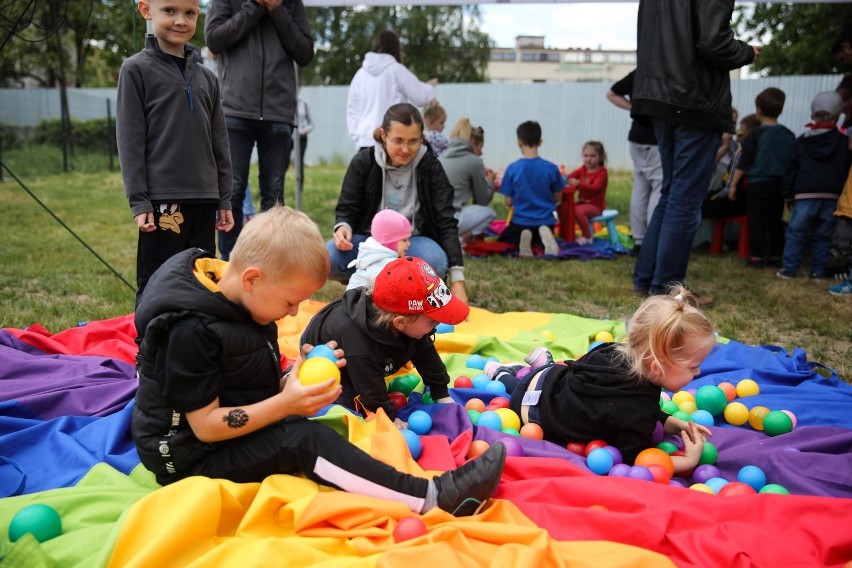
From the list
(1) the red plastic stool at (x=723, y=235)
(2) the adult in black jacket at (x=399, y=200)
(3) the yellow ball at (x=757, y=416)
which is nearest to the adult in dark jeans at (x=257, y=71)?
(2) the adult in black jacket at (x=399, y=200)

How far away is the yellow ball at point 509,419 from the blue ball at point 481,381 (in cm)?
49

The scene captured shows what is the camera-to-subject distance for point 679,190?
17.8 feet

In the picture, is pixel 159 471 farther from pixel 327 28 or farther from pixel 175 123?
pixel 327 28

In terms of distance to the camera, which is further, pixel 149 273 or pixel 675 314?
pixel 149 273

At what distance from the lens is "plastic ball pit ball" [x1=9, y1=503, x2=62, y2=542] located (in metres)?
2.23

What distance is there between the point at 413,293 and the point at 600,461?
996 mm

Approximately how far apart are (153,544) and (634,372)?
1843 mm

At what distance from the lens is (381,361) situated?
3.22 metres

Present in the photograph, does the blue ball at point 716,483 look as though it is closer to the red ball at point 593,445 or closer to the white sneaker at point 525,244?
the red ball at point 593,445

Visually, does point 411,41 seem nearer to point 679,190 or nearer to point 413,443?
point 679,190

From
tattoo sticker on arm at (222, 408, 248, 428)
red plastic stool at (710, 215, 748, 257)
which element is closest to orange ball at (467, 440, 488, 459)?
tattoo sticker on arm at (222, 408, 248, 428)

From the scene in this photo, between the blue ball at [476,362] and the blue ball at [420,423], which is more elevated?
the blue ball at [420,423]

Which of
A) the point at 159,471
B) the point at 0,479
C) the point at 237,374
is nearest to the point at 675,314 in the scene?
the point at 237,374

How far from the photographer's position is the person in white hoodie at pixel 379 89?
6691mm
